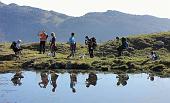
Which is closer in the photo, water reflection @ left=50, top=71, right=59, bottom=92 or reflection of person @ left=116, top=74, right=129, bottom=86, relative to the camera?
water reflection @ left=50, top=71, right=59, bottom=92

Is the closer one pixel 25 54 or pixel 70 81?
pixel 70 81

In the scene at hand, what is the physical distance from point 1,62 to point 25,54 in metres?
8.82

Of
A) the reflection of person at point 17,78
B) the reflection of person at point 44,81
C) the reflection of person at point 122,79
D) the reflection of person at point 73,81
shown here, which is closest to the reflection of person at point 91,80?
the reflection of person at point 73,81

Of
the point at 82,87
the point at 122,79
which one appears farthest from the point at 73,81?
the point at 122,79

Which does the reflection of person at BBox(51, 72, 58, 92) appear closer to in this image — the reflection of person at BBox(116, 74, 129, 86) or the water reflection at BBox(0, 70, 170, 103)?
the water reflection at BBox(0, 70, 170, 103)

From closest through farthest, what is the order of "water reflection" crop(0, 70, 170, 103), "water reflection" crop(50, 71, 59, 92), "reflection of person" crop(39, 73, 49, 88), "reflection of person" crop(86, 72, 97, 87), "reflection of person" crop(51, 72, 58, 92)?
1. "water reflection" crop(0, 70, 170, 103)
2. "water reflection" crop(50, 71, 59, 92)
3. "reflection of person" crop(51, 72, 58, 92)
4. "reflection of person" crop(39, 73, 49, 88)
5. "reflection of person" crop(86, 72, 97, 87)

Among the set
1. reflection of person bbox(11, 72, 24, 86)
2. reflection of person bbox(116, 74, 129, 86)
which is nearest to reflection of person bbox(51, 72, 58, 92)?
reflection of person bbox(11, 72, 24, 86)

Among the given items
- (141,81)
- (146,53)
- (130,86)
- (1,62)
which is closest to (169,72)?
(141,81)

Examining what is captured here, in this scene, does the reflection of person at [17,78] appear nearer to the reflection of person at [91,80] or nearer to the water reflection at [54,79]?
the water reflection at [54,79]

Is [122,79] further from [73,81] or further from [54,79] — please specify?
[54,79]

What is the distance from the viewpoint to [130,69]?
183 ft

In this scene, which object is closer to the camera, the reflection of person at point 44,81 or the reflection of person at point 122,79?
the reflection of person at point 44,81

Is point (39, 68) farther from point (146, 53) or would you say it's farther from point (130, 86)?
point (146, 53)

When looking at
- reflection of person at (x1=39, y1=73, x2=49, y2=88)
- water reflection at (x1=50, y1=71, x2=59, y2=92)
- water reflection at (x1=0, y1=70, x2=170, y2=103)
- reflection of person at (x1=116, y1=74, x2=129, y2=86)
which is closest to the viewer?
water reflection at (x1=0, y1=70, x2=170, y2=103)
